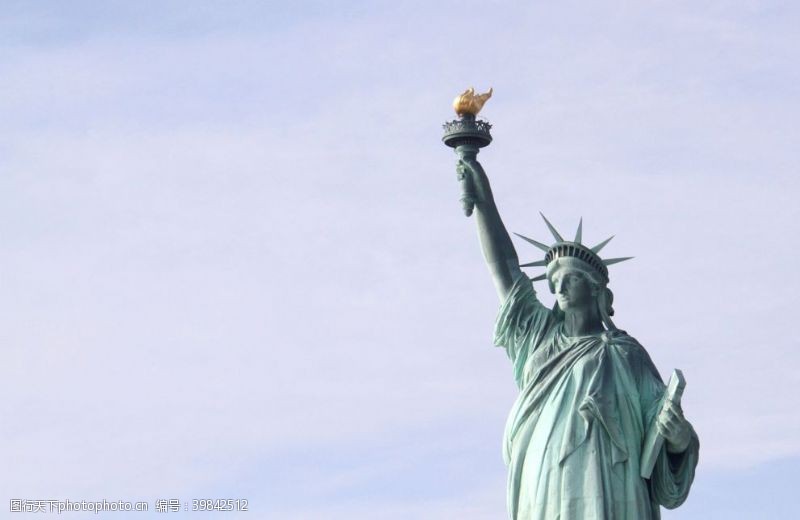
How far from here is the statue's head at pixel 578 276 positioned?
2562 cm

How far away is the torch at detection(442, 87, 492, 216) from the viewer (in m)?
26.4

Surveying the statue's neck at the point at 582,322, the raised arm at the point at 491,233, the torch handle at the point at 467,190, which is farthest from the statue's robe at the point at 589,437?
the torch handle at the point at 467,190

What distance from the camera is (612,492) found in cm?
2438

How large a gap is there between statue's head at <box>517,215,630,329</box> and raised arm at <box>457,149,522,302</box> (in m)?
0.59

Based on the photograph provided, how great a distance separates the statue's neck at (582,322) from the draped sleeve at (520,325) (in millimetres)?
286

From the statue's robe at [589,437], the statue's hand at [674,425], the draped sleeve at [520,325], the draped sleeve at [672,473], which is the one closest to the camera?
the statue's hand at [674,425]

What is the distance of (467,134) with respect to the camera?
26.5 meters

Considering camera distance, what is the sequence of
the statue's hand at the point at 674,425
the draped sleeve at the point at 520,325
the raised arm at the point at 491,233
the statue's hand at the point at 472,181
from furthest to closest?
1. the statue's hand at the point at 472,181
2. the raised arm at the point at 491,233
3. the draped sleeve at the point at 520,325
4. the statue's hand at the point at 674,425

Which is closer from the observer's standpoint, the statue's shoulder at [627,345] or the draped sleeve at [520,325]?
the statue's shoulder at [627,345]

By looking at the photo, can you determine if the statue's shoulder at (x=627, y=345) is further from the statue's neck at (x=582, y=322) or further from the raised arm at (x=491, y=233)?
the raised arm at (x=491, y=233)

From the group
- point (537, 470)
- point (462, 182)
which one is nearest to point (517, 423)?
point (537, 470)

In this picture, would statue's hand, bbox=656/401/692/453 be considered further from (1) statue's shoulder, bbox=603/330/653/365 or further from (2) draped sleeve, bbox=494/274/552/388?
(2) draped sleeve, bbox=494/274/552/388

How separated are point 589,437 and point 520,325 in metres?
1.92

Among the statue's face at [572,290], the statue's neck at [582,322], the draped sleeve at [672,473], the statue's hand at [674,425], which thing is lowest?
the draped sleeve at [672,473]
